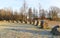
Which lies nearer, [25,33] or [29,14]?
[25,33]

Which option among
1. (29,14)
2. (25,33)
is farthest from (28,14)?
(25,33)

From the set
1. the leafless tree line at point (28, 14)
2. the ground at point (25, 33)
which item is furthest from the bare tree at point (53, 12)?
the ground at point (25, 33)

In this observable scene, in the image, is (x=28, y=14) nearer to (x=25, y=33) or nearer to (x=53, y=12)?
(x=53, y=12)

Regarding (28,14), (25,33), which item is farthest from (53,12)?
(25,33)

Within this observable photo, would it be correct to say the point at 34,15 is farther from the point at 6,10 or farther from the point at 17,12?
the point at 6,10

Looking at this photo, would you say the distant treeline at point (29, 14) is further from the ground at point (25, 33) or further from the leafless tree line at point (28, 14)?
the ground at point (25, 33)

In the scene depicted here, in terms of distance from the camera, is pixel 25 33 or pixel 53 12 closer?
pixel 25 33

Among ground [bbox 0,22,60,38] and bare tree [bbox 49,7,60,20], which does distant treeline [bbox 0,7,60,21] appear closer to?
bare tree [bbox 49,7,60,20]

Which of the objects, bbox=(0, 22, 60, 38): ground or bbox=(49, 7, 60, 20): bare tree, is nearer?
bbox=(0, 22, 60, 38): ground

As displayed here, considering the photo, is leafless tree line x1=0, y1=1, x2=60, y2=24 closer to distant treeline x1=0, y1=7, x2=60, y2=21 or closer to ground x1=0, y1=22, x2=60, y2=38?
distant treeline x1=0, y1=7, x2=60, y2=21

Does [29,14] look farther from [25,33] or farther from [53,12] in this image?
[25,33]

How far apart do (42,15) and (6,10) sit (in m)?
16.1

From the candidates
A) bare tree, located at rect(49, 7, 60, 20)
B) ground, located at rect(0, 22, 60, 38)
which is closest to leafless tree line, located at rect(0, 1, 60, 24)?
bare tree, located at rect(49, 7, 60, 20)

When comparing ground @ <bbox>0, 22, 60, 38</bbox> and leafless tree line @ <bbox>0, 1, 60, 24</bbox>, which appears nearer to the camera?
ground @ <bbox>0, 22, 60, 38</bbox>
